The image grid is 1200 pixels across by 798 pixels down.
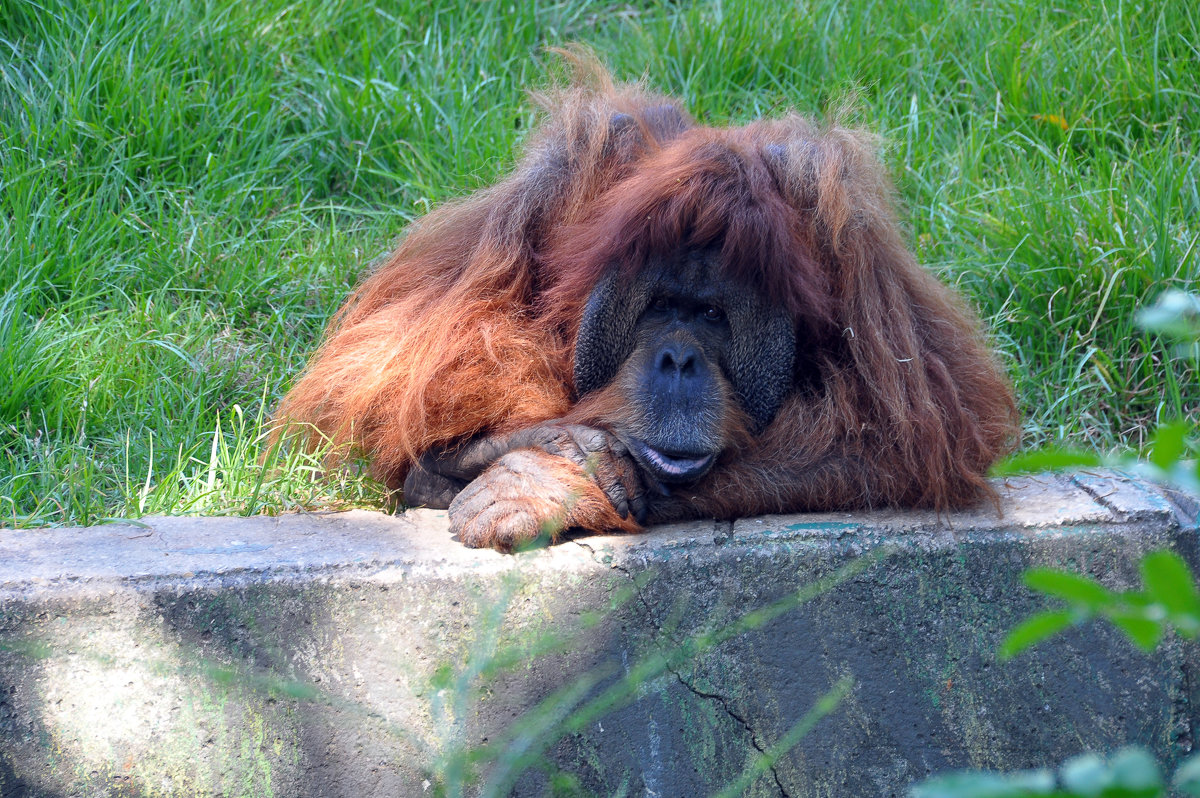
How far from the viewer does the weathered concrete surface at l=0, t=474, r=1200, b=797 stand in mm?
1919

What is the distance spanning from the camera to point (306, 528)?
2252 mm

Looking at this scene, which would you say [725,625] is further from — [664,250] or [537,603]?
[664,250]

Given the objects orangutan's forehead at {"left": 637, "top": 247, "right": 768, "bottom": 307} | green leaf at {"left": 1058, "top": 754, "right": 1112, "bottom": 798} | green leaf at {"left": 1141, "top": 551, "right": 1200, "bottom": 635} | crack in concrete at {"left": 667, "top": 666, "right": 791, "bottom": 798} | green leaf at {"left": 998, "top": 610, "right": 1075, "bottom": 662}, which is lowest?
crack in concrete at {"left": 667, "top": 666, "right": 791, "bottom": 798}

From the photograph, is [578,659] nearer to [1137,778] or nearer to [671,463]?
[671,463]

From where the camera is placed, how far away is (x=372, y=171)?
390 centimetres

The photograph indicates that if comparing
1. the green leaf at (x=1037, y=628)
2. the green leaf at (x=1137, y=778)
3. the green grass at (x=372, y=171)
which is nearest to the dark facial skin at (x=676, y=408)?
the green grass at (x=372, y=171)

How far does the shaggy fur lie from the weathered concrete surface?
0.40 feet

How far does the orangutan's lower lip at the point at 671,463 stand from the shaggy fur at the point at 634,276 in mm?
67

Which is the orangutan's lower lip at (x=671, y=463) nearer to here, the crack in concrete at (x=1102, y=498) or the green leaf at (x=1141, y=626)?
the crack in concrete at (x=1102, y=498)

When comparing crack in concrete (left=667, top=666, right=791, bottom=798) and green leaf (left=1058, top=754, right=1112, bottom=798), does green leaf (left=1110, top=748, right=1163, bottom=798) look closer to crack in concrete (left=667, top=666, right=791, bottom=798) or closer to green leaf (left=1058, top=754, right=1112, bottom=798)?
green leaf (left=1058, top=754, right=1112, bottom=798)

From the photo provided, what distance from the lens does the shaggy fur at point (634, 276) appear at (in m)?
2.24

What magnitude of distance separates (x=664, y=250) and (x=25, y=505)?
1628mm

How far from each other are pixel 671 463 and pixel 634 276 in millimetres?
386

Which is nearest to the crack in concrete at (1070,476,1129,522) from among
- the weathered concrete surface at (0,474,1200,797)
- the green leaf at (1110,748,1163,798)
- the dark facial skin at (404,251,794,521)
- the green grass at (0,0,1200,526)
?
the weathered concrete surface at (0,474,1200,797)
